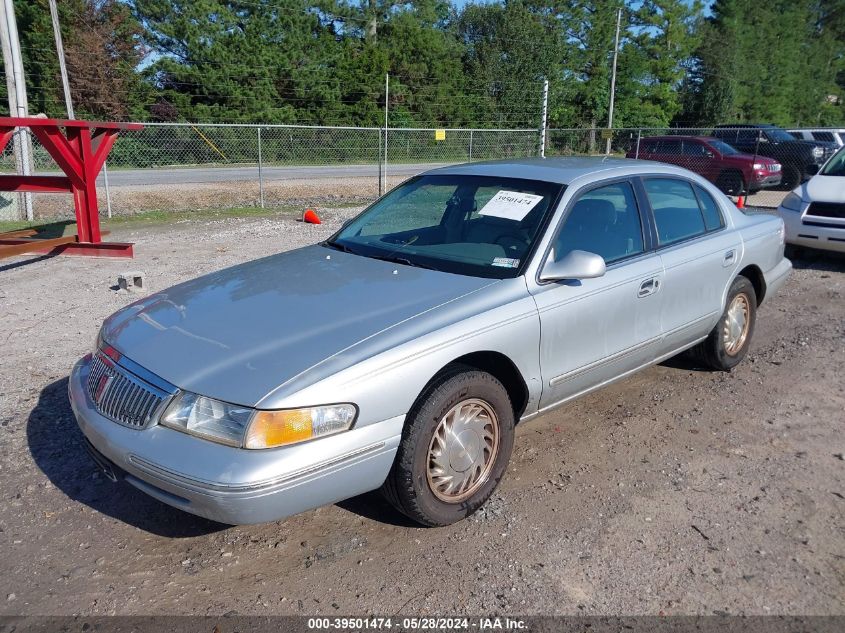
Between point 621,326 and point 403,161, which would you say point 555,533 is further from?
point 403,161

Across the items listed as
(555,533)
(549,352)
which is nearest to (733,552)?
(555,533)

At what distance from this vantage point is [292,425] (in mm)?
2707

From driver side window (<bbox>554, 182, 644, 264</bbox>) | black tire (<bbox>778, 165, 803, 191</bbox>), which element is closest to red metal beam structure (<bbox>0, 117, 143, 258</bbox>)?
driver side window (<bbox>554, 182, 644, 264</bbox>)

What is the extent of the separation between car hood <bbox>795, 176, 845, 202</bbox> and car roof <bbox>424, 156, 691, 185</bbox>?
5.23 meters

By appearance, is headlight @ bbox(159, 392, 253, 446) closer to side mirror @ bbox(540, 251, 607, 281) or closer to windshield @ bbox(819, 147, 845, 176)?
side mirror @ bbox(540, 251, 607, 281)

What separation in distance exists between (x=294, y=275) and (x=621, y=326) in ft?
6.16

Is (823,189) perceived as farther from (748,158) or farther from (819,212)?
(748,158)

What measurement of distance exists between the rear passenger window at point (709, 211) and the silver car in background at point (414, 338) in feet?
0.06

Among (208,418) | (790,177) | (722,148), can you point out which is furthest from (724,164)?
(208,418)

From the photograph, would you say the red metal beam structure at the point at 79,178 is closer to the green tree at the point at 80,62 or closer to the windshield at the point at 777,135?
the windshield at the point at 777,135

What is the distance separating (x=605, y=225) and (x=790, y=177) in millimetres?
18794

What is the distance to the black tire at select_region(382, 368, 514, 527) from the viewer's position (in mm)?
3039

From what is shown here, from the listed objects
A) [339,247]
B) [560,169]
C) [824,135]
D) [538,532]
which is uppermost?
[824,135]

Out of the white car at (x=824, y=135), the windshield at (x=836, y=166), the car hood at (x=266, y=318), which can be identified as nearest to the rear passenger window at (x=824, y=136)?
the white car at (x=824, y=135)
